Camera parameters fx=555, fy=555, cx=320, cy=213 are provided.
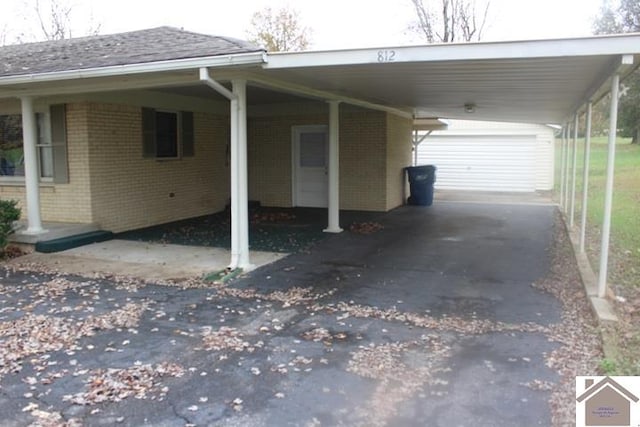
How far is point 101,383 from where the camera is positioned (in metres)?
3.97

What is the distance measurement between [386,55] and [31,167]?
6454mm

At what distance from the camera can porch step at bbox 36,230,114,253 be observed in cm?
873

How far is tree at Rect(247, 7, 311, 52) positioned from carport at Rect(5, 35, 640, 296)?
24.2 meters

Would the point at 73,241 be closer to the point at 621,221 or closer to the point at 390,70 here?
the point at 390,70

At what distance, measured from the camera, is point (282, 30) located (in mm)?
33469

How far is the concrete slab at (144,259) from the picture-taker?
751 cm

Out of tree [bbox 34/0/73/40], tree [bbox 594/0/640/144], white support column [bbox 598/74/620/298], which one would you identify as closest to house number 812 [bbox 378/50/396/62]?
white support column [bbox 598/74/620/298]

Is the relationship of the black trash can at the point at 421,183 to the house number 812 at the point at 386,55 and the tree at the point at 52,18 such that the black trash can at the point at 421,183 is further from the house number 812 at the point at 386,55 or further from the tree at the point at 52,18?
the tree at the point at 52,18

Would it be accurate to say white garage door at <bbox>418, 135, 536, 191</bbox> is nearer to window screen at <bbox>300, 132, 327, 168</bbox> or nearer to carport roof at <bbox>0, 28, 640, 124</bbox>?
window screen at <bbox>300, 132, 327, 168</bbox>

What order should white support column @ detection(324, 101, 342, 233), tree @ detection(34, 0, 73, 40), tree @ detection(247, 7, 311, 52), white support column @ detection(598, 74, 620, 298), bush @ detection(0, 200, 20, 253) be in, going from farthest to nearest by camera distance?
tree @ detection(247, 7, 311, 52) → tree @ detection(34, 0, 73, 40) → white support column @ detection(324, 101, 342, 233) → bush @ detection(0, 200, 20, 253) → white support column @ detection(598, 74, 620, 298)

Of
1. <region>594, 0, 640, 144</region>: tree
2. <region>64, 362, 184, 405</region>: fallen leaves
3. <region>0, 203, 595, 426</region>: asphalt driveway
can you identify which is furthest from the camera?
<region>594, 0, 640, 144</region>: tree

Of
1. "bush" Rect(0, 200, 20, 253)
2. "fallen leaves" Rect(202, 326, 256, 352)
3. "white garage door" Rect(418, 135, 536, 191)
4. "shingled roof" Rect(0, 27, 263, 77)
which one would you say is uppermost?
"shingled roof" Rect(0, 27, 263, 77)

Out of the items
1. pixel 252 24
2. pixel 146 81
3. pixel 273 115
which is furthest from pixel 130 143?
pixel 252 24

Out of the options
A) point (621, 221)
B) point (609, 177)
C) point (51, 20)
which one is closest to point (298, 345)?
point (609, 177)
